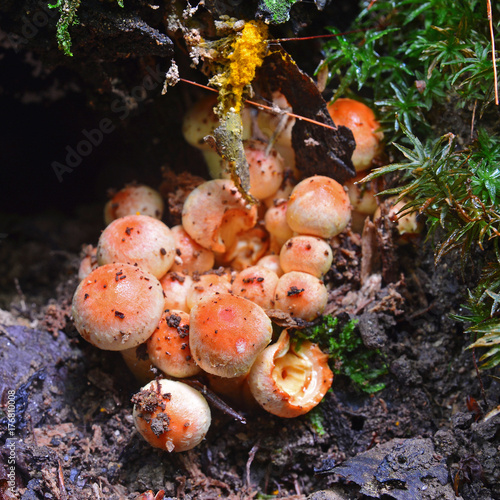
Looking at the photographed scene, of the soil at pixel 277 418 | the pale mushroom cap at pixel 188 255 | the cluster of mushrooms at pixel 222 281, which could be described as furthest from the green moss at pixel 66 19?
the pale mushroom cap at pixel 188 255

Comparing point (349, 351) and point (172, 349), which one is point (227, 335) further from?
point (349, 351)

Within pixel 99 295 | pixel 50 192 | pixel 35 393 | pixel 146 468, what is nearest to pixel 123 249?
pixel 99 295

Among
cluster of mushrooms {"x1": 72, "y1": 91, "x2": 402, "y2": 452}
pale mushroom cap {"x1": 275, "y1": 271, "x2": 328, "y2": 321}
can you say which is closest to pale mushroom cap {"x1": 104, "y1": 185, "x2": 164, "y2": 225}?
cluster of mushrooms {"x1": 72, "y1": 91, "x2": 402, "y2": 452}

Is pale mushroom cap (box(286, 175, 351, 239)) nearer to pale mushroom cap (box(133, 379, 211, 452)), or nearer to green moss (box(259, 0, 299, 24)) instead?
green moss (box(259, 0, 299, 24))

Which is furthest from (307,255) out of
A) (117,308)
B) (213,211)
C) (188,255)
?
(117,308)

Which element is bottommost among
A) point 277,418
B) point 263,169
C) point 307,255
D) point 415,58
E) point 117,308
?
point 277,418

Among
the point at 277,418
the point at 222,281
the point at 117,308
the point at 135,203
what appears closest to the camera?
the point at 117,308
